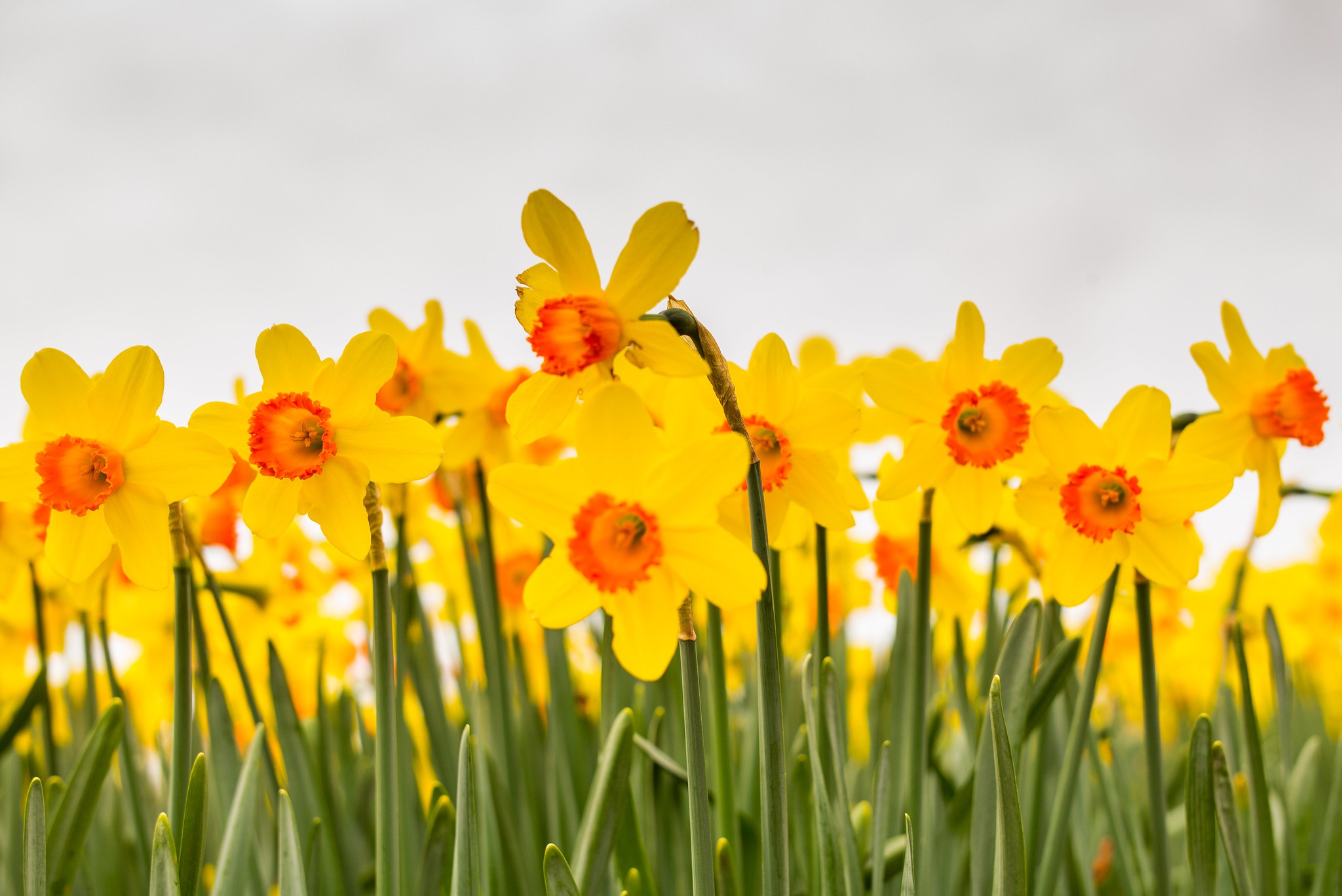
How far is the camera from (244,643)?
7.79 ft

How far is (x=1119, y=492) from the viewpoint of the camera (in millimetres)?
1093

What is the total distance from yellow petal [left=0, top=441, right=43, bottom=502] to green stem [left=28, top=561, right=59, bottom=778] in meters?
0.75

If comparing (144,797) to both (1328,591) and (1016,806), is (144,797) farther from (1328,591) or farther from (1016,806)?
(1328,591)

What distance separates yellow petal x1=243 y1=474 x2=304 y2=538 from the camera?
1028 millimetres

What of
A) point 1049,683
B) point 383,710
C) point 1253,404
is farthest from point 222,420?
point 1253,404

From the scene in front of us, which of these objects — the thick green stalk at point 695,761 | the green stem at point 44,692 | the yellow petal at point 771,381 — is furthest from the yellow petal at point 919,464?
the green stem at point 44,692

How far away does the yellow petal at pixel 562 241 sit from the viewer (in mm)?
805

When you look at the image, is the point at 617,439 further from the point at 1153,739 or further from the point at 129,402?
the point at 1153,739

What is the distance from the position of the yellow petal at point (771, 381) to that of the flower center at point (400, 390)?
0.67 meters

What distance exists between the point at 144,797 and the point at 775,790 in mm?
1729

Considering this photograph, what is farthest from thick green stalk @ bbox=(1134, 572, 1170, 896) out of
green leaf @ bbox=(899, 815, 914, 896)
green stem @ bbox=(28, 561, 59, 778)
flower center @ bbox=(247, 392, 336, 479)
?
green stem @ bbox=(28, 561, 59, 778)

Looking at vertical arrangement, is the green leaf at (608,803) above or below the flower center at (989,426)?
below

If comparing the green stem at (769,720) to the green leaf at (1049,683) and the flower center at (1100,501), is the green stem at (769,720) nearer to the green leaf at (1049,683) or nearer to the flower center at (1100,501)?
the flower center at (1100,501)

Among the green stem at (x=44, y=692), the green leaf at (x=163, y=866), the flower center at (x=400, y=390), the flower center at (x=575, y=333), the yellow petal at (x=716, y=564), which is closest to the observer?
the yellow petal at (x=716, y=564)
